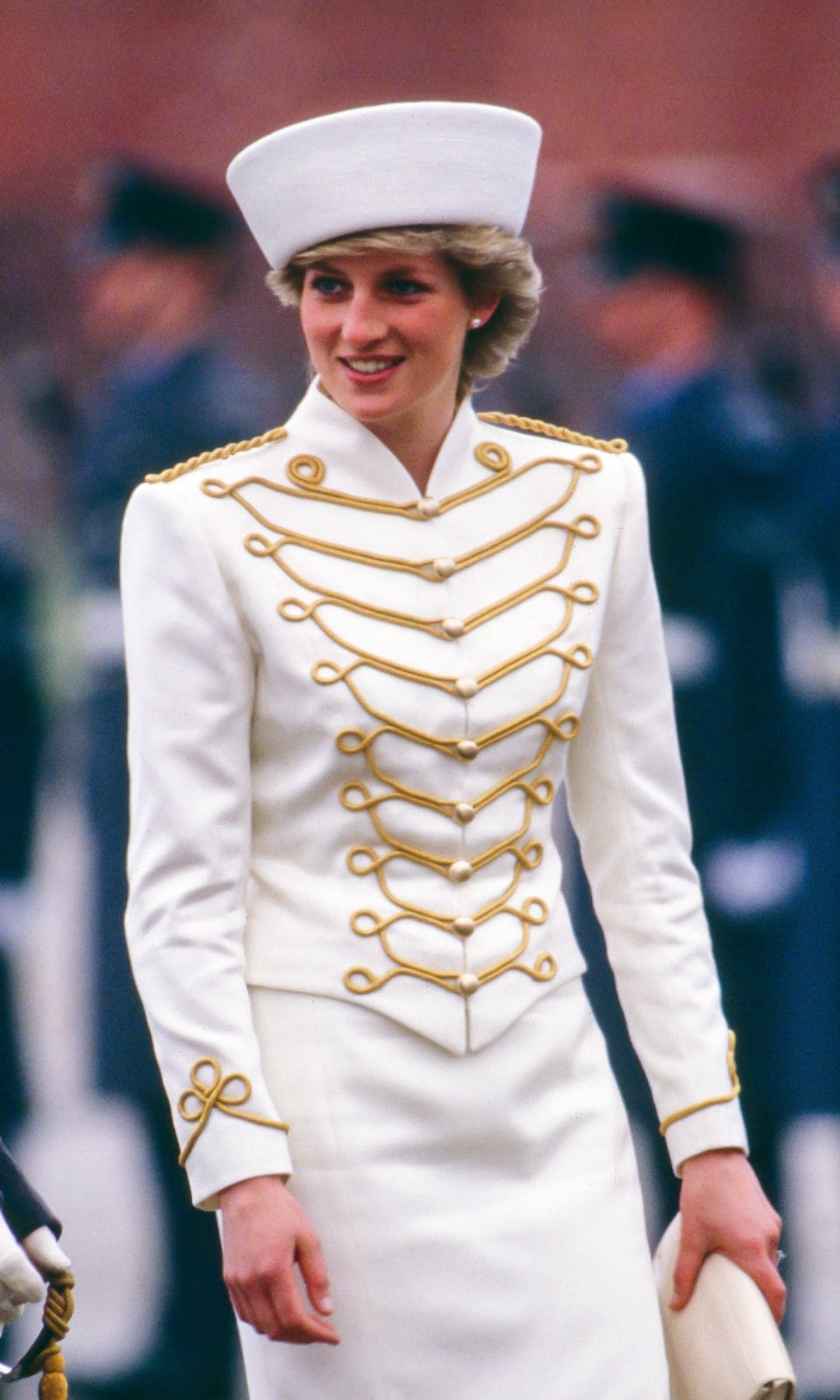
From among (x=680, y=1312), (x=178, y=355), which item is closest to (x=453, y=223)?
(x=680, y=1312)

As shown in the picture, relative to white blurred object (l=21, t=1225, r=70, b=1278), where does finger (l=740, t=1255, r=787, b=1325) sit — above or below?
below

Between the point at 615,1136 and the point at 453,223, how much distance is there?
2.77 feet

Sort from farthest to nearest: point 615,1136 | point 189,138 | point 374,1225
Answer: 1. point 189,138
2. point 615,1136
3. point 374,1225

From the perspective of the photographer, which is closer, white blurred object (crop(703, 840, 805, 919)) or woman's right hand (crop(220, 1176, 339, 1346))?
woman's right hand (crop(220, 1176, 339, 1346))

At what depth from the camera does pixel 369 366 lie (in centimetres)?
203

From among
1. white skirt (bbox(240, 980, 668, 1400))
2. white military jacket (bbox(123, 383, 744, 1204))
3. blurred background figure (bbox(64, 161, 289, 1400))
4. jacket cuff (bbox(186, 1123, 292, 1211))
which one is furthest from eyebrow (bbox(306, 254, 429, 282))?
blurred background figure (bbox(64, 161, 289, 1400))

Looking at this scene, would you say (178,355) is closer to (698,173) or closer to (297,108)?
(297,108)

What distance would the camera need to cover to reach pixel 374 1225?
1.96 metres

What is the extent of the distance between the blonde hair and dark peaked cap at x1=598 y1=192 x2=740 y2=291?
127 centimetres

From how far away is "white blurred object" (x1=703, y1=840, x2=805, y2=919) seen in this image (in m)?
3.45

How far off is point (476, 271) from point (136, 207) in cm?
136

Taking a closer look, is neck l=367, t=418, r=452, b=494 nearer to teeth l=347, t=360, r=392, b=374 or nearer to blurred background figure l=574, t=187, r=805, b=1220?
teeth l=347, t=360, r=392, b=374

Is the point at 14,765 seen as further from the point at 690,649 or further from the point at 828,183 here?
the point at 828,183

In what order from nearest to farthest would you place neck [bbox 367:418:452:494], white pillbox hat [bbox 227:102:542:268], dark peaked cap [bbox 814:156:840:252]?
white pillbox hat [bbox 227:102:542:268] < neck [bbox 367:418:452:494] < dark peaked cap [bbox 814:156:840:252]
